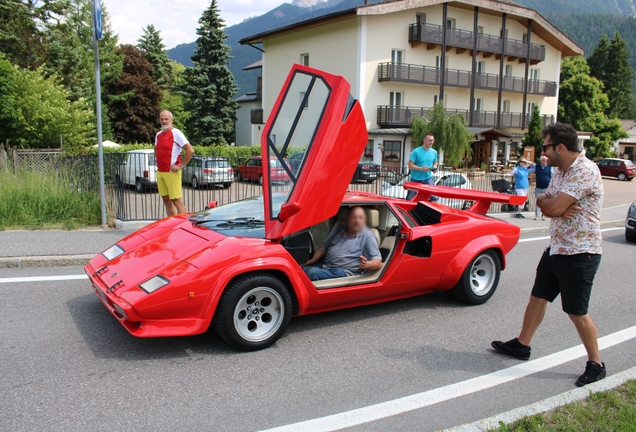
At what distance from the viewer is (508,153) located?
42.5m

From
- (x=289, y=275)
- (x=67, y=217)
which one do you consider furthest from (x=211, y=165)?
(x=289, y=275)

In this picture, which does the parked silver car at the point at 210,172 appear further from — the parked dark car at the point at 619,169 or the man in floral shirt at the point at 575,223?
the parked dark car at the point at 619,169

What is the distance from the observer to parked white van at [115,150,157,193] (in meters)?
9.53

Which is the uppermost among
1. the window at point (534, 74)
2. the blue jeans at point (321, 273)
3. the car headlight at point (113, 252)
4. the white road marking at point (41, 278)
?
the window at point (534, 74)

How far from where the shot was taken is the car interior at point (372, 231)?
4816mm

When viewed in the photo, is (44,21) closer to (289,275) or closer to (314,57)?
(314,57)

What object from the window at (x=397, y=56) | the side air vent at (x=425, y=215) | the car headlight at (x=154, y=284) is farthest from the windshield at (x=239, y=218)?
the window at (x=397, y=56)

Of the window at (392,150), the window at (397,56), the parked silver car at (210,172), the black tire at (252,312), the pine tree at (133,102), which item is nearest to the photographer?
the black tire at (252,312)

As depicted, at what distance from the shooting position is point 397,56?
35.3 metres

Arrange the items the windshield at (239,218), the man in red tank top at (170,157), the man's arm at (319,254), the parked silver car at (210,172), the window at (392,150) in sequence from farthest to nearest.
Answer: the window at (392,150)
the parked silver car at (210,172)
the man in red tank top at (170,157)
the man's arm at (319,254)
the windshield at (239,218)

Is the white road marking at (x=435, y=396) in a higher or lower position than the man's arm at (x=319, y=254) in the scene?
lower

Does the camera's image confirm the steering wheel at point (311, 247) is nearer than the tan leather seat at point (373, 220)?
Yes

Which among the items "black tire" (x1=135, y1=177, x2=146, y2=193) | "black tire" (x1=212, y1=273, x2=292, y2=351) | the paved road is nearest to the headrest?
the paved road

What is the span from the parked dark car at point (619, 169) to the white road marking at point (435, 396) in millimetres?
42443
